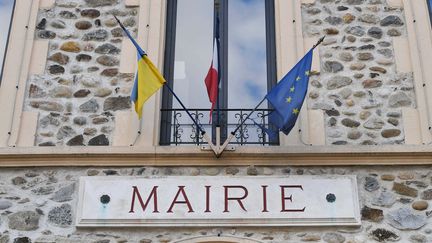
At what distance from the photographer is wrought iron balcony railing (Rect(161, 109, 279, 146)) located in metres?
7.10

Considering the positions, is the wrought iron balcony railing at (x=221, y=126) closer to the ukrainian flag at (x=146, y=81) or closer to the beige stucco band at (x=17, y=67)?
the ukrainian flag at (x=146, y=81)

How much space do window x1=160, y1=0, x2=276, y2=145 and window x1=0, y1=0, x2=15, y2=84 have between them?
5.75 ft

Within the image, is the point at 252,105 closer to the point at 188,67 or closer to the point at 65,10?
the point at 188,67

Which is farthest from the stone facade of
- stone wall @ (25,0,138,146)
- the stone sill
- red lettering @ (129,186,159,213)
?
red lettering @ (129,186,159,213)

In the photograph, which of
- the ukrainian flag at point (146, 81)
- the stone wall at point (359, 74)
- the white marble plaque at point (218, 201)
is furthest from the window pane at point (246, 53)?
the white marble plaque at point (218, 201)

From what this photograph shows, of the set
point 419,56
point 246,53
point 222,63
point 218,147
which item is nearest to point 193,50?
point 222,63

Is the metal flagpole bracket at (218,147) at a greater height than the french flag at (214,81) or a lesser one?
lesser

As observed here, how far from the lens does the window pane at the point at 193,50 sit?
7516mm

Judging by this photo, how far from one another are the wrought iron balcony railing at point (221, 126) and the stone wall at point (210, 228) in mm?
432

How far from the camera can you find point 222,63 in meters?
7.65

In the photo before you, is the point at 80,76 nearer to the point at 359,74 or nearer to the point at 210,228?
the point at 210,228

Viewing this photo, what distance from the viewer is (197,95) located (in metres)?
7.52

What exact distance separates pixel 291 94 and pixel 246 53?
1.30m

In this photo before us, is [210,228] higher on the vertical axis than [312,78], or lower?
lower
